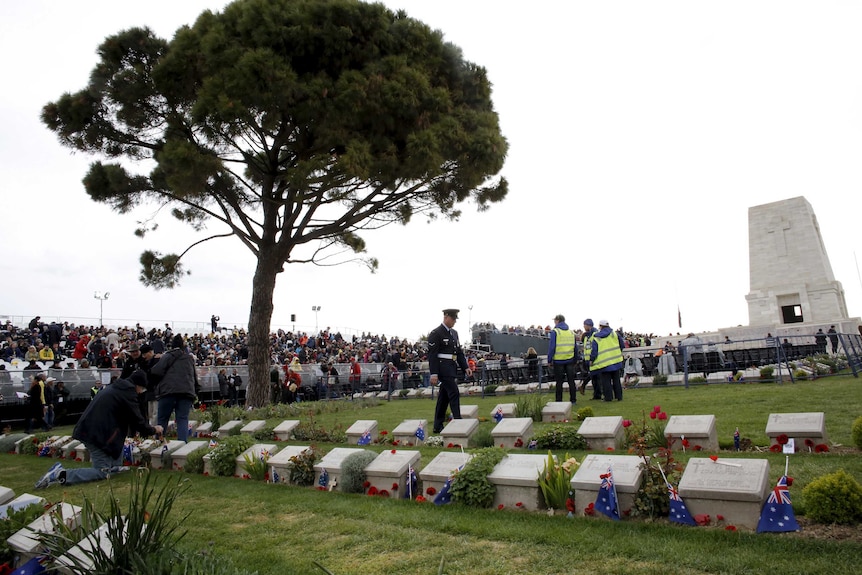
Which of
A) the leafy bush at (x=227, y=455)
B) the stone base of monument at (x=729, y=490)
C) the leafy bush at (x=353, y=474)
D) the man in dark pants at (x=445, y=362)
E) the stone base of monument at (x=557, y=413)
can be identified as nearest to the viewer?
the stone base of monument at (x=729, y=490)

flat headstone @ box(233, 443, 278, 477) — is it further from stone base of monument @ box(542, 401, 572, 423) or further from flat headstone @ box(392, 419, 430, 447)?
stone base of monument @ box(542, 401, 572, 423)

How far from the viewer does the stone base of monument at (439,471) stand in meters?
5.24

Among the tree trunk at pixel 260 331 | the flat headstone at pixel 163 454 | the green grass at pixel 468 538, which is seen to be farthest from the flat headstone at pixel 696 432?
the tree trunk at pixel 260 331

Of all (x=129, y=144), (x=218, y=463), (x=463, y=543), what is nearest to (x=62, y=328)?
(x=129, y=144)

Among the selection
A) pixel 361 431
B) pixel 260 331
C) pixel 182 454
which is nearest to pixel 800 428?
pixel 361 431

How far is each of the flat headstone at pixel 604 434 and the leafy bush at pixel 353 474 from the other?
102 inches

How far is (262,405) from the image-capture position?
14.8 m

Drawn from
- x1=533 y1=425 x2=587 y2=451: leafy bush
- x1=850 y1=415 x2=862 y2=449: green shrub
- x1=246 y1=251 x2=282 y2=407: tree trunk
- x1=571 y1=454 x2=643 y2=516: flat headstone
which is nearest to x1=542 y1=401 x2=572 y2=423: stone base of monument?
x1=533 y1=425 x2=587 y2=451: leafy bush

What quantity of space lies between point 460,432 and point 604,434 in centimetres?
197

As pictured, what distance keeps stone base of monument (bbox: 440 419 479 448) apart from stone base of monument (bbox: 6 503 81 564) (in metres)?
4.41

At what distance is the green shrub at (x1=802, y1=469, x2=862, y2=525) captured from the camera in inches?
141

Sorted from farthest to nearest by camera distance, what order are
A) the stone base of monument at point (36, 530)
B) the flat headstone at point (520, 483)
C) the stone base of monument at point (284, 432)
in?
the stone base of monument at point (284, 432) → the flat headstone at point (520, 483) → the stone base of monument at point (36, 530)

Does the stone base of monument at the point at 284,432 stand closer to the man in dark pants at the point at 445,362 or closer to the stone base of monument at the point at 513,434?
the man in dark pants at the point at 445,362

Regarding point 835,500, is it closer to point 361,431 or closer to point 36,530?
point 36,530
